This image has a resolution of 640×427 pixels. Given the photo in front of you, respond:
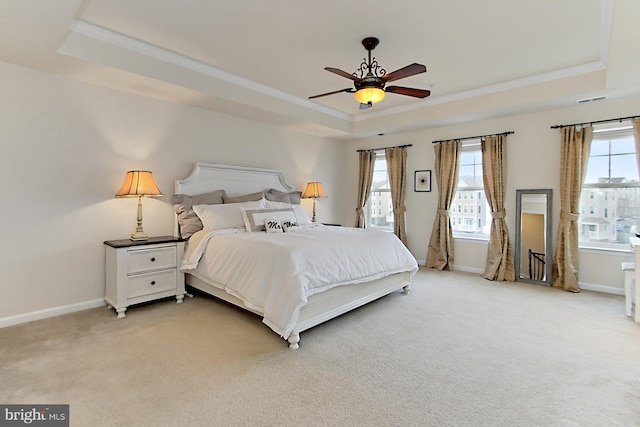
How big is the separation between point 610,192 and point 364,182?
3708 millimetres

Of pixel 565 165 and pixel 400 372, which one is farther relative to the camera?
pixel 565 165

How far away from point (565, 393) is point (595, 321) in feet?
5.36

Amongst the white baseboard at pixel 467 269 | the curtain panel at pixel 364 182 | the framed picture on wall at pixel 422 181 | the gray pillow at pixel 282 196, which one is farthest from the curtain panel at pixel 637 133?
the gray pillow at pixel 282 196

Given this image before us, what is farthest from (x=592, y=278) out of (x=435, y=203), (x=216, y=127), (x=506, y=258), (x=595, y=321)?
(x=216, y=127)

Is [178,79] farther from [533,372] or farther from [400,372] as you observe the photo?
[533,372]

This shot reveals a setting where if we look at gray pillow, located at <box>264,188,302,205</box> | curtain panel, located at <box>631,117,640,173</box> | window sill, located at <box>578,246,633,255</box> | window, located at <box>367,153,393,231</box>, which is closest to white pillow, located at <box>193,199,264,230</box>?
gray pillow, located at <box>264,188,302,205</box>

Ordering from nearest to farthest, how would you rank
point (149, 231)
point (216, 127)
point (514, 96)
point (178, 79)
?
point (178, 79)
point (149, 231)
point (514, 96)
point (216, 127)

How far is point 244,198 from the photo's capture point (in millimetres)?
4531

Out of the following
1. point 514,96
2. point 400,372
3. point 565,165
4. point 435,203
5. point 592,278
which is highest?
point 514,96

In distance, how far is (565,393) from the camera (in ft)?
6.34

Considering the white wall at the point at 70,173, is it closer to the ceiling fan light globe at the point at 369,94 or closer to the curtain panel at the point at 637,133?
the ceiling fan light globe at the point at 369,94

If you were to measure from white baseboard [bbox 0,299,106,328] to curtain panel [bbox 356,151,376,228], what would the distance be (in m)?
4.49

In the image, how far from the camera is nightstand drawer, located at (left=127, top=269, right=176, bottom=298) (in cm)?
326

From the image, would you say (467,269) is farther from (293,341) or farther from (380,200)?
(293,341)
